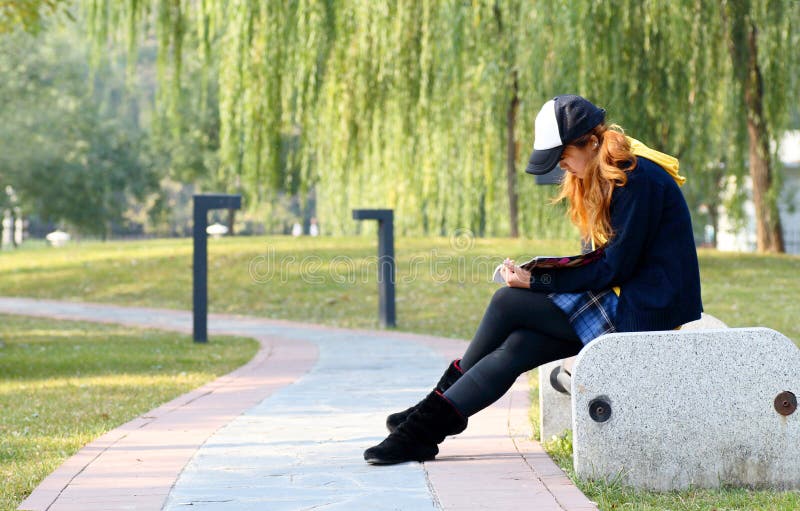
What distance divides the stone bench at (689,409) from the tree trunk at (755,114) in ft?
26.4

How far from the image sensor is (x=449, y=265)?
19312 millimetres

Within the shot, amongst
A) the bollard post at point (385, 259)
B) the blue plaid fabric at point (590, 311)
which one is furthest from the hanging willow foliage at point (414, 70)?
the blue plaid fabric at point (590, 311)

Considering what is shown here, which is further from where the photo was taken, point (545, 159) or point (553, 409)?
point (553, 409)

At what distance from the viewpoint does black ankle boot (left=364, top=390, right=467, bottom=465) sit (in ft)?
15.6

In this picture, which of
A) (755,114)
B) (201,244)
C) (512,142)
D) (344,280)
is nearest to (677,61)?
(512,142)

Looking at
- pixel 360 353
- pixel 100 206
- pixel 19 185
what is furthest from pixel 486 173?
pixel 100 206

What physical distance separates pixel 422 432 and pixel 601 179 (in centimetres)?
133

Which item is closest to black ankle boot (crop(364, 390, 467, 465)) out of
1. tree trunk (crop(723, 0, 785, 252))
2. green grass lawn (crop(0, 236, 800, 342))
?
green grass lawn (crop(0, 236, 800, 342))

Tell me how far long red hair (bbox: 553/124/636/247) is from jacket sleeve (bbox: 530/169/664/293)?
0.04 meters

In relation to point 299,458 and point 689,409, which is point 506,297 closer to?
point 689,409

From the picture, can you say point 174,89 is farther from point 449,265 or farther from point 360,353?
point 449,265

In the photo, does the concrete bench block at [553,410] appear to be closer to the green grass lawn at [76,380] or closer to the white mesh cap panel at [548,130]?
the white mesh cap panel at [548,130]

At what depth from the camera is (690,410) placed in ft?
14.4

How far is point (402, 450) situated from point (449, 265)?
1449cm
